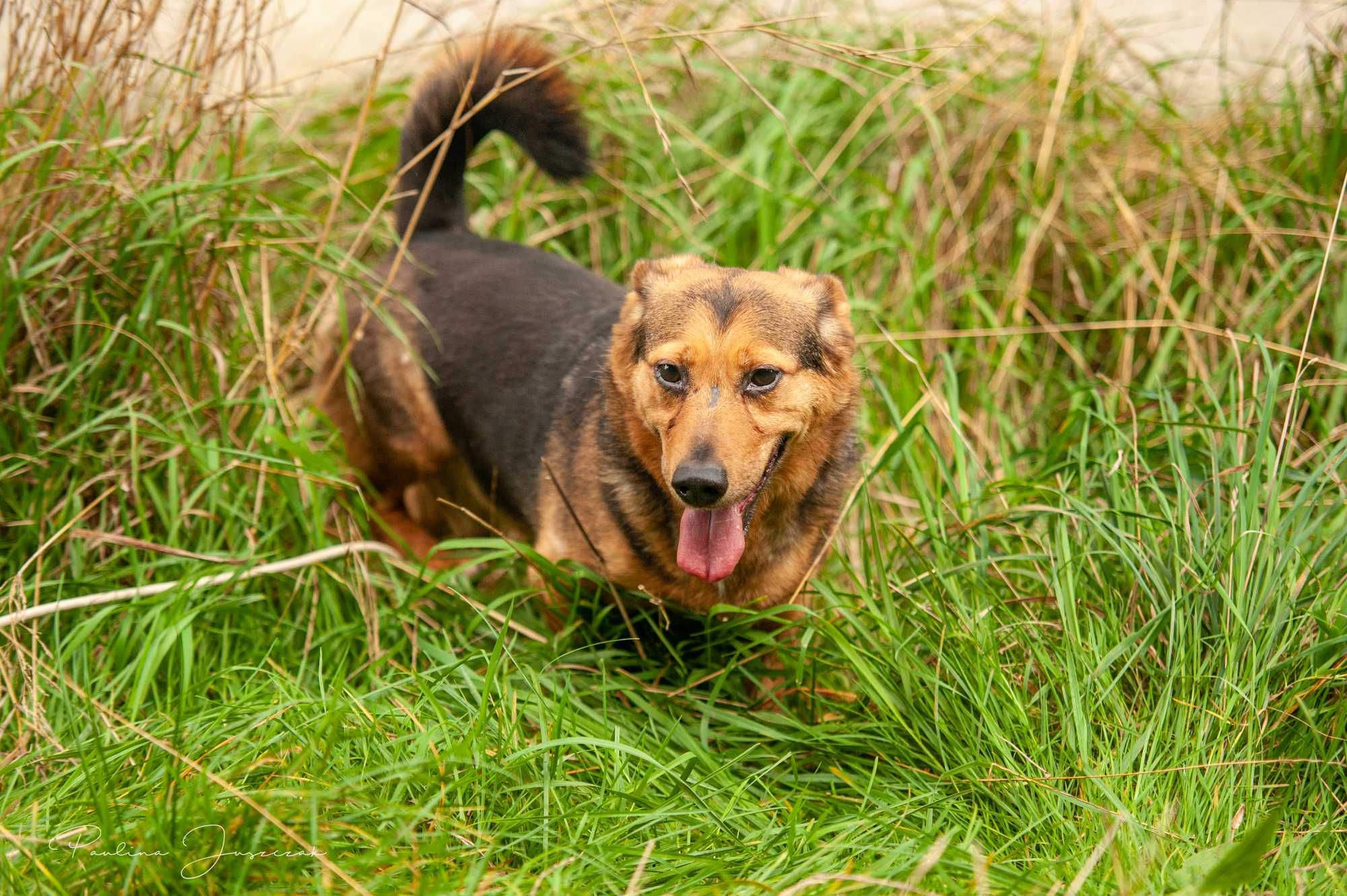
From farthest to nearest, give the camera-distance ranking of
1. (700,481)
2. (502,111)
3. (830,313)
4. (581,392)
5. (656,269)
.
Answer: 1. (502,111)
2. (581,392)
3. (656,269)
4. (830,313)
5. (700,481)

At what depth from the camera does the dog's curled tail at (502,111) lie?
407 cm

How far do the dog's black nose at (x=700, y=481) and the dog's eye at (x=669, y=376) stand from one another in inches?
13.0

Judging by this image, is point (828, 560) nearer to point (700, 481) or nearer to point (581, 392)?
point (581, 392)

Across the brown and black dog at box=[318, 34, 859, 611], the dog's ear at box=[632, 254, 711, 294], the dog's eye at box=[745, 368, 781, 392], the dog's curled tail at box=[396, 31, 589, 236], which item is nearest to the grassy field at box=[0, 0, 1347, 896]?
the brown and black dog at box=[318, 34, 859, 611]

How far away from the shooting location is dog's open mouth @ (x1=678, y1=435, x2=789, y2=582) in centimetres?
317

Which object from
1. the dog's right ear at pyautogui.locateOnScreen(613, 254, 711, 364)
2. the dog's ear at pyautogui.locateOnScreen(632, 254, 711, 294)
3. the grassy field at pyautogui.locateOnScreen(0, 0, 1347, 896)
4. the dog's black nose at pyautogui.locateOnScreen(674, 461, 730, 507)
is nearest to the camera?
the grassy field at pyautogui.locateOnScreen(0, 0, 1347, 896)

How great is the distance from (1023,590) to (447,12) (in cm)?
258

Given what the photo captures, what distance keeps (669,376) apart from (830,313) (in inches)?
23.6

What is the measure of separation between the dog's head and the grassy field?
1.31 ft

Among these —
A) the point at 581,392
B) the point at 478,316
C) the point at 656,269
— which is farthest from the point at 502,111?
the point at 581,392

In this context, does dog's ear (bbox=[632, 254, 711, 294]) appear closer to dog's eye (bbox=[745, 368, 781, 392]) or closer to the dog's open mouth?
dog's eye (bbox=[745, 368, 781, 392])

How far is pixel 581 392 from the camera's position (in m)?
3.83

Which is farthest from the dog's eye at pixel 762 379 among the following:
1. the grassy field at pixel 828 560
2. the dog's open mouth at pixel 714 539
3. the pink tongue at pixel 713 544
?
the grassy field at pixel 828 560

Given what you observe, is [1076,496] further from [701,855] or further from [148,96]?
[148,96]
